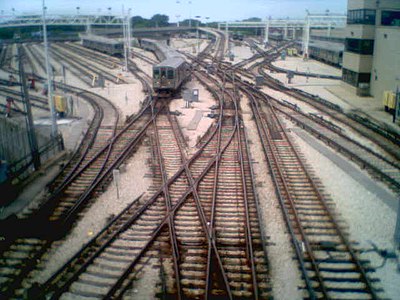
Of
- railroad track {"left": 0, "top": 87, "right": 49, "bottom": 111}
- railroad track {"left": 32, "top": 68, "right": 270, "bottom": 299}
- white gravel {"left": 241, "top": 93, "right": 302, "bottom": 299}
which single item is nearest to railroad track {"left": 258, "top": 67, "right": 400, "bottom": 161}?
white gravel {"left": 241, "top": 93, "right": 302, "bottom": 299}

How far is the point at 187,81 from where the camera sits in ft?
104

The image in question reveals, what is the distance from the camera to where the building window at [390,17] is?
83.9 feet

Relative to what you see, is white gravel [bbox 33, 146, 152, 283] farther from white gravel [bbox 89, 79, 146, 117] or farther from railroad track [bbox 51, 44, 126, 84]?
railroad track [bbox 51, 44, 126, 84]

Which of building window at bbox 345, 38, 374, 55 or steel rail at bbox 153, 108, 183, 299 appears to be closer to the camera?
steel rail at bbox 153, 108, 183, 299

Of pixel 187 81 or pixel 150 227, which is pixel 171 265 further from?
pixel 187 81


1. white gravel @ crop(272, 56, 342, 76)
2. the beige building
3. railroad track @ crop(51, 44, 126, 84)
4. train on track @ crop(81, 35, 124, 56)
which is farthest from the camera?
train on track @ crop(81, 35, 124, 56)

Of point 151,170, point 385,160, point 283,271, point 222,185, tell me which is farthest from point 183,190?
point 385,160

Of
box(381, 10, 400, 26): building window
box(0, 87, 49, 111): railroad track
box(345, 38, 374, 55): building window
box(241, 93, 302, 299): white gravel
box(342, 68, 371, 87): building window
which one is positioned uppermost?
box(381, 10, 400, 26): building window

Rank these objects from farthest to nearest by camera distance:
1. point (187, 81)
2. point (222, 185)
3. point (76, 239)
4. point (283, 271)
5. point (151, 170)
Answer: point (187, 81)
point (151, 170)
point (222, 185)
point (76, 239)
point (283, 271)

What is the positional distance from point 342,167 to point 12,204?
952 cm

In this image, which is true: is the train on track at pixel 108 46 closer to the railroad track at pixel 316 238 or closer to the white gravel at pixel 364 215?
the railroad track at pixel 316 238

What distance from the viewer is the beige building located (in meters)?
23.8

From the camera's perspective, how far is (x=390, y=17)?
2577 cm

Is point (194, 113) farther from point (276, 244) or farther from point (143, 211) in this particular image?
point (276, 244)
